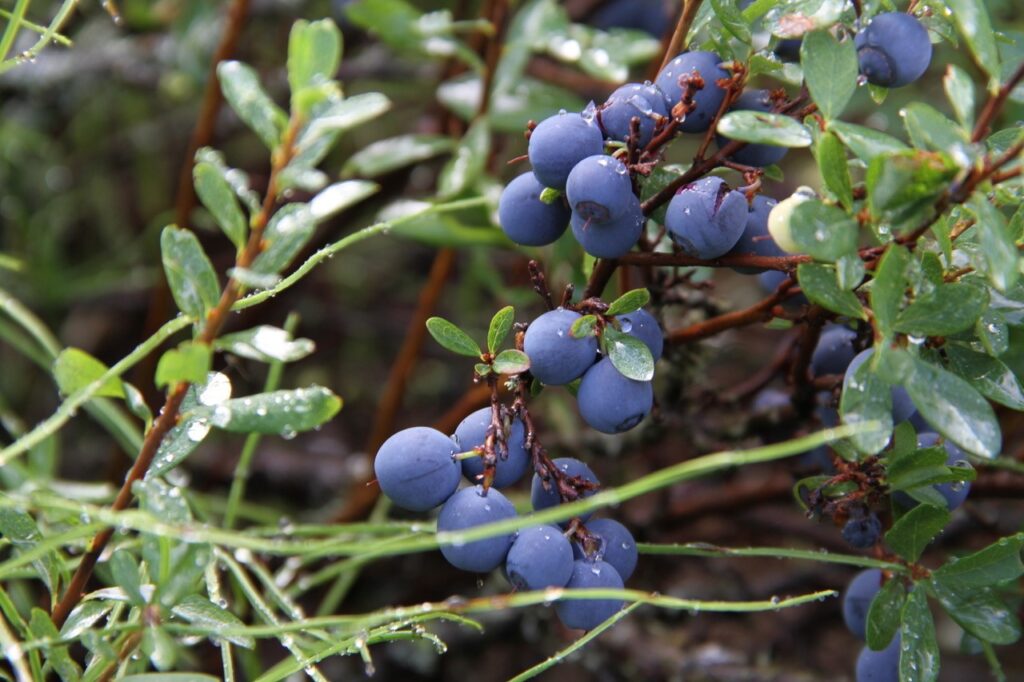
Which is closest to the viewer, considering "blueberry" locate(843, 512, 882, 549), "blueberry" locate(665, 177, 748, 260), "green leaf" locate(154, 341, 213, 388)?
"green leaf" locate(154, 341, 213, 388)

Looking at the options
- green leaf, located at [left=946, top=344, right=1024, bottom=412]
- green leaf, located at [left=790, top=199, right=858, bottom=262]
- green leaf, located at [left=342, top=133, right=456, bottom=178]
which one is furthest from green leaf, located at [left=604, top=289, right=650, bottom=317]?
green leaf, located at [left=342, top=133, right=456, bottom=178]

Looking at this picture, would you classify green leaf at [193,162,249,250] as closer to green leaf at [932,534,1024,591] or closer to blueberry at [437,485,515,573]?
blueberry at [437,485,515,573]

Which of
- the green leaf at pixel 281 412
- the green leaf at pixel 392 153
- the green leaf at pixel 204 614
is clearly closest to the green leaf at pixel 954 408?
the green leaf at pixel 281 412

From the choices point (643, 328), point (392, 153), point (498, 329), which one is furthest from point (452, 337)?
point (392, 153)

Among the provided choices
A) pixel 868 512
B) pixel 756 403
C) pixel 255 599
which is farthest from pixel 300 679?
pixel 868 512

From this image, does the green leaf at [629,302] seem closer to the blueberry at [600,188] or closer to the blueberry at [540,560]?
the blueberry at [600,188]

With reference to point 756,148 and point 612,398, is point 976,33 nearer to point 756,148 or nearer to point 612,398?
point 756,148
